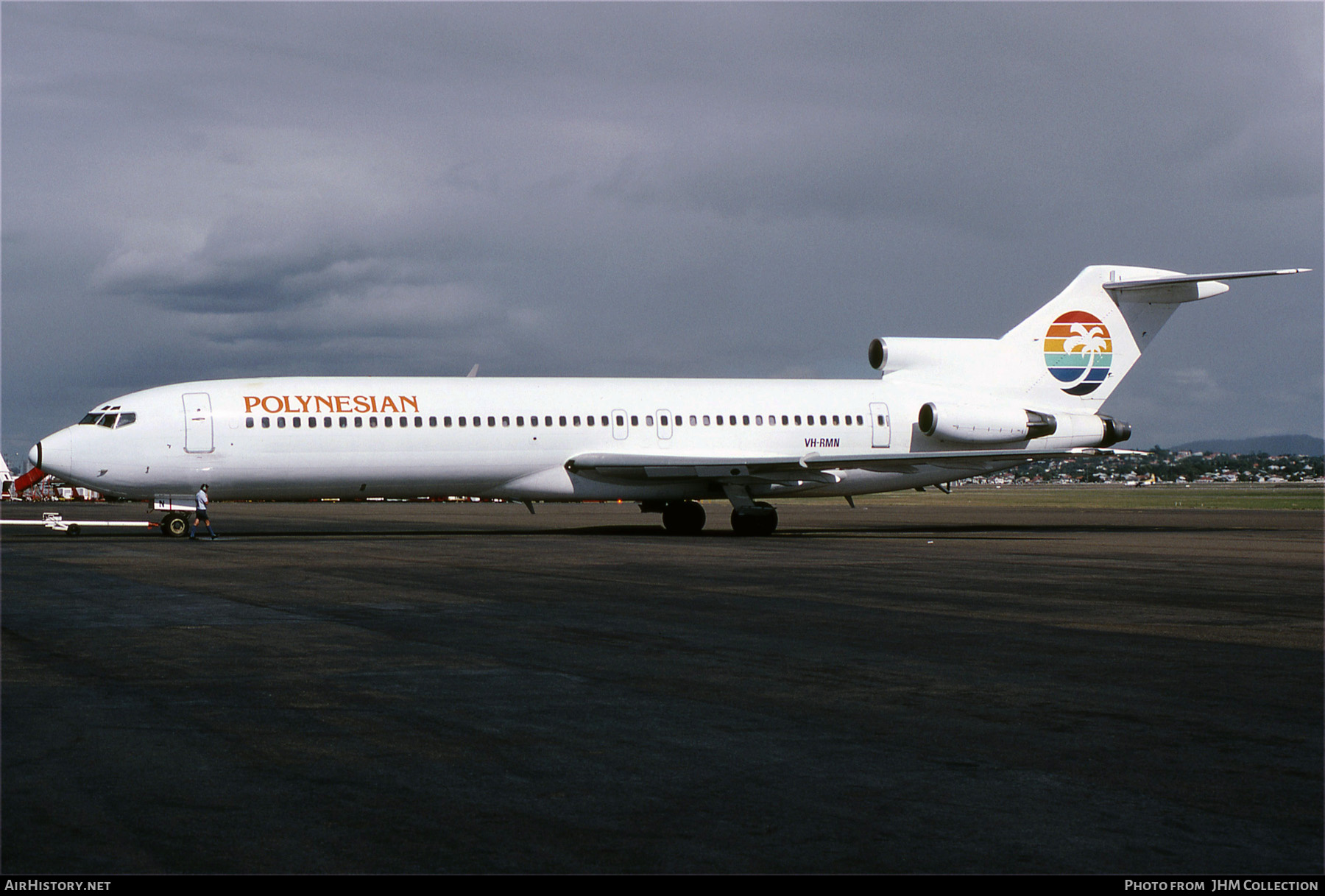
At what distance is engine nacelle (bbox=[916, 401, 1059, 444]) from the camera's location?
109ft

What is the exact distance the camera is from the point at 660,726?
7793 mm

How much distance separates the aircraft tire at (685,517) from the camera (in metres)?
33.7

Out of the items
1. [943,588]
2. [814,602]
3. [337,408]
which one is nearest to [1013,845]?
[814,602]

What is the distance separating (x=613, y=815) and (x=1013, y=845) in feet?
5.80

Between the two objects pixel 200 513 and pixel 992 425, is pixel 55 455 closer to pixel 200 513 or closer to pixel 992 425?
pixel 200 513

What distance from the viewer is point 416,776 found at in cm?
643

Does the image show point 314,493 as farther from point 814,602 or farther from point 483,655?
point 483,655

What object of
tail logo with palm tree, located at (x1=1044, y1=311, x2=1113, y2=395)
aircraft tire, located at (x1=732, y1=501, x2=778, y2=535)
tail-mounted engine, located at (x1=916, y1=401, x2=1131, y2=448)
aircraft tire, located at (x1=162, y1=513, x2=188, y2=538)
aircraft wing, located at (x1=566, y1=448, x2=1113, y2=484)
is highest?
tail logo with palm tree, located at (x1=1044, y1=311, x2=1113, y2=395)

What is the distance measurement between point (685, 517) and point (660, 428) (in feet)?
9.13

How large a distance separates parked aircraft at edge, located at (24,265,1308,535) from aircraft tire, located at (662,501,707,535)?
6 cm

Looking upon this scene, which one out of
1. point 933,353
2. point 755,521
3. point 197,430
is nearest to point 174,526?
point 197,430

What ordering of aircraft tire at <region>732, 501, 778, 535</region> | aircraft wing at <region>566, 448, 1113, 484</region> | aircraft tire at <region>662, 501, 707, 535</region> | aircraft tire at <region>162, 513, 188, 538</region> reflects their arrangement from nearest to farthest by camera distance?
aircraft tire at <region>162, 513, 188, 538</region> → aircraft wing at <region>566, 448, 1113, 484</region> → aircraft tire at <region>732, 501, 778, 535</region> → aircraft tire at <region>662, 501, 707, 535</region>

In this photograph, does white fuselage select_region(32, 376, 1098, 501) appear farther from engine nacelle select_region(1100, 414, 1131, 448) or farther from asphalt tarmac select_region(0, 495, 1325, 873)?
asphalt tarmac select_region(0, 495, 1325, 873)

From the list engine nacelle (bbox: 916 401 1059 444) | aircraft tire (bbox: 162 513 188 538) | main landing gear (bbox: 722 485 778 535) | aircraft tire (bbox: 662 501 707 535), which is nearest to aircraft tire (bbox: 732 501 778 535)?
main landing gear (bbox: 722 485 778 535)
